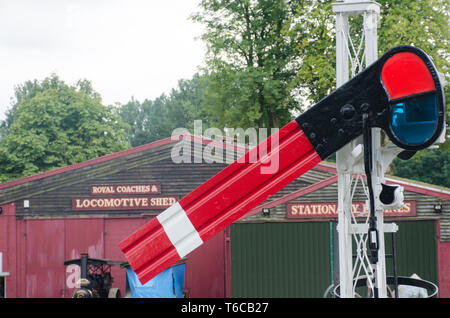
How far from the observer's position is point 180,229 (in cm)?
336

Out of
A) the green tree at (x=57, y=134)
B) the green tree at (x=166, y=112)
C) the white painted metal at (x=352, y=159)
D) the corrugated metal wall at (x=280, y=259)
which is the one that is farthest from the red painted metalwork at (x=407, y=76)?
the green tree at (x=166, y=112)

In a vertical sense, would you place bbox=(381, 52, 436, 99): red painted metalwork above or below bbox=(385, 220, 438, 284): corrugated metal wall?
above

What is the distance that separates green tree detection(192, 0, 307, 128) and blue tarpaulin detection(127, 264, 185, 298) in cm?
1187

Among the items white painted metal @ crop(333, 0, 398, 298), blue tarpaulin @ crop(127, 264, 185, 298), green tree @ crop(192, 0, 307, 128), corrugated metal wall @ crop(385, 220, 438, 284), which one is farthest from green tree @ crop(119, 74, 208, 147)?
white painted metal @ crop(333, 0, 398, 298)

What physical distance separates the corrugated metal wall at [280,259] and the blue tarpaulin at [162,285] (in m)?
2.06

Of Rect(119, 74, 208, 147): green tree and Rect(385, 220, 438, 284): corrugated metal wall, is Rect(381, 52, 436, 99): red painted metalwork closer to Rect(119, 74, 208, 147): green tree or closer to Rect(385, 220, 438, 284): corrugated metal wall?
Rect(385, 220, 438, 284): corrugated metal wall

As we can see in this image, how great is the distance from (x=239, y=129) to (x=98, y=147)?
13.8m

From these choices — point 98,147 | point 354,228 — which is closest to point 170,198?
point 354,228

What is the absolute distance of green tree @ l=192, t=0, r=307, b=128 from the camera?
2464 centimetres

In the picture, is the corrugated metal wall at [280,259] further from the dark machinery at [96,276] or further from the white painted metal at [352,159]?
the white painted metal at [352,159]

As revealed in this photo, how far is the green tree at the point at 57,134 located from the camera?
3412cm

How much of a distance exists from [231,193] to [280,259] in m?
12.4

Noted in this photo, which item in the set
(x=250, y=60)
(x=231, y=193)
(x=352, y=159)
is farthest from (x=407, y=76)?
(x=250, y=60)
